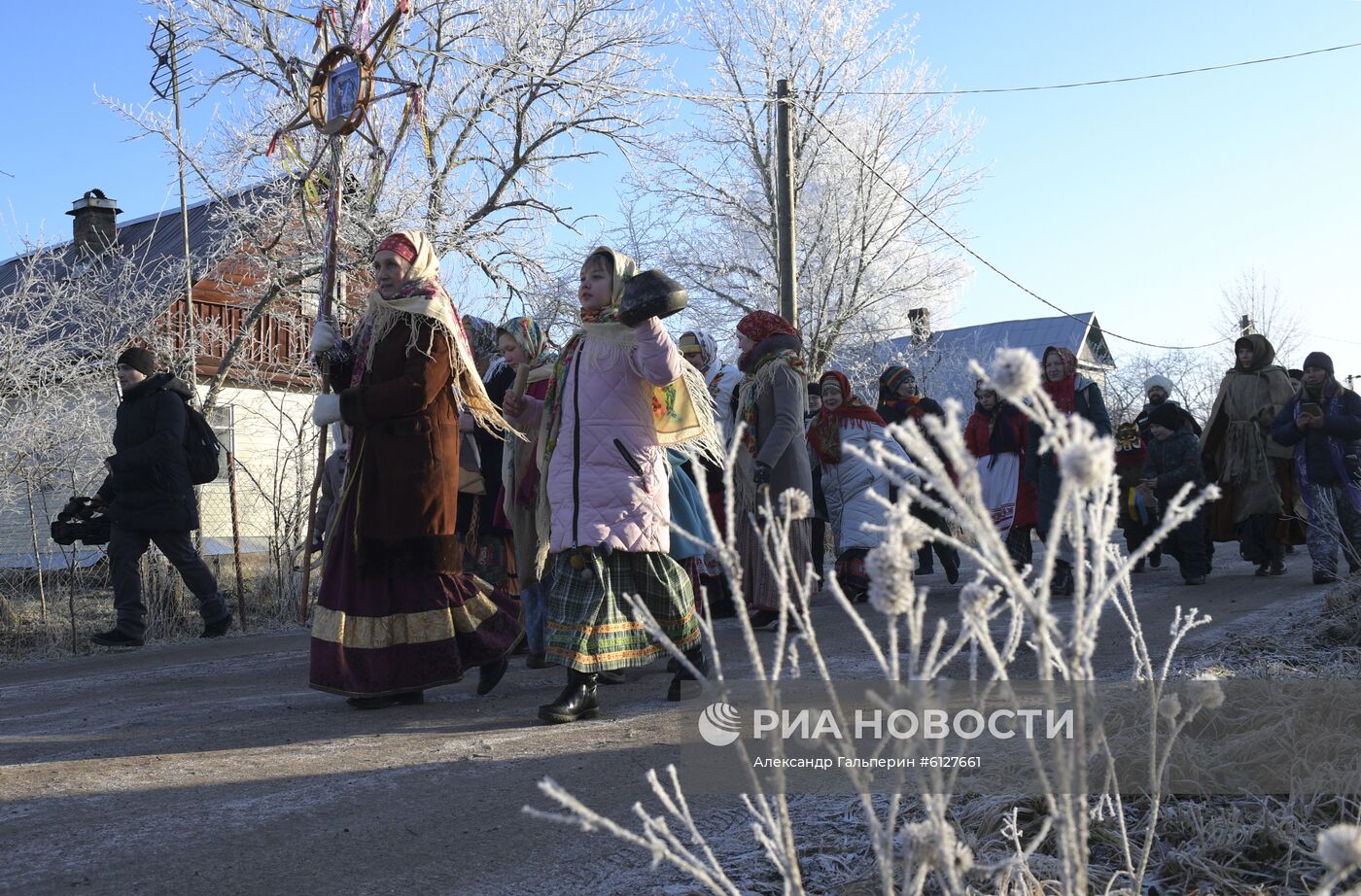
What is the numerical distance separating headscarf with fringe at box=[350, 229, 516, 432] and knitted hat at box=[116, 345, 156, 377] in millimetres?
3567

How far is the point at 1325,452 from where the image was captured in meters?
8.93

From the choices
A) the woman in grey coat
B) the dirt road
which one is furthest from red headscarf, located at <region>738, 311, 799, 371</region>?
the dirt road

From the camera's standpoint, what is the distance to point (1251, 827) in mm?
2475

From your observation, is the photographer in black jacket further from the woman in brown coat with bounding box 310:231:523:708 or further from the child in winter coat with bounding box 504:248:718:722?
the child in winter coat with bounding box 504:248:718:722

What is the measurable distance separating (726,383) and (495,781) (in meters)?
5.53

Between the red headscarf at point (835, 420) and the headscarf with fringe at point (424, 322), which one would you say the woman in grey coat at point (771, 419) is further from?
the headscarf with fringe at point (424, 322)

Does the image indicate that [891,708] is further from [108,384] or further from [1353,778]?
[108,384]

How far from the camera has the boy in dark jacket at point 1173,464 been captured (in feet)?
31.7

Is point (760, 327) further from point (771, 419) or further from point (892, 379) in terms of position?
point (892, 379)

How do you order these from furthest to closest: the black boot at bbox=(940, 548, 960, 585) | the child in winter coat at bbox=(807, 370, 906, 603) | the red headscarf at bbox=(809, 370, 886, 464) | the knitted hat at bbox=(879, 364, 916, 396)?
the knitted hat at bbox=(879, 364, 916, 396) → the black boot at bbox=(940, 548, 960, 585) → the red headscarf at bbox=(809, 370, 886, 464) → the child in winter coat at bbox=(807, 370, 906, 603)

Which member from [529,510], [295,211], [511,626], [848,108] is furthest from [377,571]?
[848,108]

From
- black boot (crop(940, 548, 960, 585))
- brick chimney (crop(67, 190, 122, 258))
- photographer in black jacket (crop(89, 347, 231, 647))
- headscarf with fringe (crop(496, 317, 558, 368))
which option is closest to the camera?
headscarf with fringe (crop(496, 317, 558, 368))

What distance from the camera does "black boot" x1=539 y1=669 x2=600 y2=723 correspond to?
15.5 ft

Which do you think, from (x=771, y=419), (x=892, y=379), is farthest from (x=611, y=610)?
(x=892, y=379)
